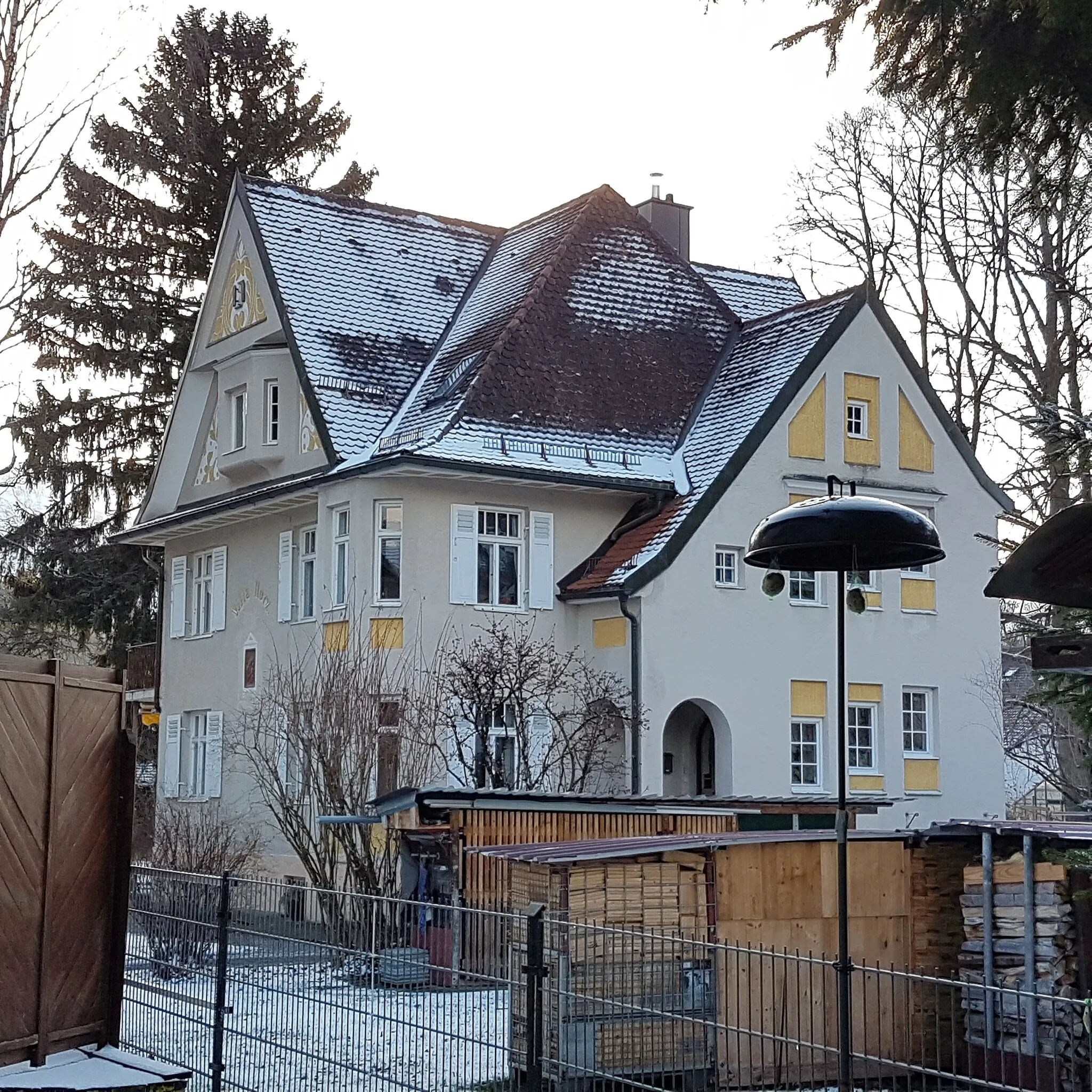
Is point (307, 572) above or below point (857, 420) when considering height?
below

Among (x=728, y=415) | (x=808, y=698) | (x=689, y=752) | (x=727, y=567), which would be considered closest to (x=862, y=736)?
(x=808, y=698)

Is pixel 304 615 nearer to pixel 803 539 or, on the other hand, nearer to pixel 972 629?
pixel 972 629

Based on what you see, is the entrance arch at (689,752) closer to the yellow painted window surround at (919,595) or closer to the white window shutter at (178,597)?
the yellow painted window surround at (919,595)

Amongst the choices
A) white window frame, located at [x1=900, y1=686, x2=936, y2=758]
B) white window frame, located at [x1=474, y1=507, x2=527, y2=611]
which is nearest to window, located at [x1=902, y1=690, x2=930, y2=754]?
white window frame, located at [x1=900, y1=686, x2=936, y2=758]

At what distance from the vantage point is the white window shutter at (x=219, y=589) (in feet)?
111

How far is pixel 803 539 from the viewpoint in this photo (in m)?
9.37

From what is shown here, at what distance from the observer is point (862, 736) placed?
30.7 meters

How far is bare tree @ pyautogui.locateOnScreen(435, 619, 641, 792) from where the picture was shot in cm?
2562

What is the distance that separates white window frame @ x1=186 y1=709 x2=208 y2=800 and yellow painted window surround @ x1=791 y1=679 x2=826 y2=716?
11336 mm

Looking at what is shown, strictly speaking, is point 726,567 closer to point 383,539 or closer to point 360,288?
point 383,539

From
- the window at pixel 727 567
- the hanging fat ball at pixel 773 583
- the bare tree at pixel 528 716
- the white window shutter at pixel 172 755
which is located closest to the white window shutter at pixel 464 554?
the bare tree at pixel 528 716

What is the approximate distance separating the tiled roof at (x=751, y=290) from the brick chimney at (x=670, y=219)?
568 millimetres

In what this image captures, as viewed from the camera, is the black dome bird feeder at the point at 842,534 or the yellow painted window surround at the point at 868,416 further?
the yellow painted window surround at the point at 868,416

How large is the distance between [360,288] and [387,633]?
771 cm
